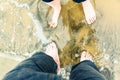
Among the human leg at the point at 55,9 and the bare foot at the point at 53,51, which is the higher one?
the human leg at the point at 55,9

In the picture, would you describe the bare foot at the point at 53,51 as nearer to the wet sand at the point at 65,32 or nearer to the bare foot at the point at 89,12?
the wet sand at the point at 65,32

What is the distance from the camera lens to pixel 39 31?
4.77 ft

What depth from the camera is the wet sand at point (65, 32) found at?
55.0 inches

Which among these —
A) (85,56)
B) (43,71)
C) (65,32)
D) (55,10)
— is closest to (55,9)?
(55,10)

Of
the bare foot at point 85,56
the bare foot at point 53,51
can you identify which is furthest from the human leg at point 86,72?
the bare foot at point 53,51

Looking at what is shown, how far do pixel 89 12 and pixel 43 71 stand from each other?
419 mm

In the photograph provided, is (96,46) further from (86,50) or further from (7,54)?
(7,54)

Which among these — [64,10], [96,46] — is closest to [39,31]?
[64,10]

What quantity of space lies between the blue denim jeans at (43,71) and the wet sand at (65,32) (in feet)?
0.43

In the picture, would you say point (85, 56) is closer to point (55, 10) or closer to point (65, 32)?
point (65, 32)

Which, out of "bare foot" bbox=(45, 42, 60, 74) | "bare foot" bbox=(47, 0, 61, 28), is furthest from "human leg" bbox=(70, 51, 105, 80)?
"bare foot" bbox=(47, 0, 61, 28)

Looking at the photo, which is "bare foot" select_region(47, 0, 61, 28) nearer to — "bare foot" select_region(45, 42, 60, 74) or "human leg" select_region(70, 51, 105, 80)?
"bare foot" select_region(45, 42, 60, 74)

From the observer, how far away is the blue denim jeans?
3.24 feet

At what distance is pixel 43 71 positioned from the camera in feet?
3.84
